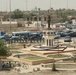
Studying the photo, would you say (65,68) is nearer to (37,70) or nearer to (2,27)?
(37,70)

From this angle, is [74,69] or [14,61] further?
[14,61]

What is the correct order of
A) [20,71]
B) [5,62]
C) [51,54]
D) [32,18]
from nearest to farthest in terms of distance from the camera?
[20,71] → [5,62] → [51,54] → [32,18]

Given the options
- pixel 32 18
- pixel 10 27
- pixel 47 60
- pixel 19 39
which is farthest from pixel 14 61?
pixel 32 18

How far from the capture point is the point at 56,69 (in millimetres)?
26391

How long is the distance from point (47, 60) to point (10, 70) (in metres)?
4.41

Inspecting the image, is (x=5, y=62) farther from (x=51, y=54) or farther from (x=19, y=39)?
(x=19, y=39)

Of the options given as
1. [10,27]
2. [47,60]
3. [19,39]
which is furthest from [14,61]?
[10,27]


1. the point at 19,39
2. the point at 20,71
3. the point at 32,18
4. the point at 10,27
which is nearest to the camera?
the point at 20,71

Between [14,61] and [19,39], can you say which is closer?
[14,61]

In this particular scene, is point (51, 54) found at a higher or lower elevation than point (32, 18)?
lower

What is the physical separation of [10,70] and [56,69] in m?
3.78

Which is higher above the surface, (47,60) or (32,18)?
(32,18)

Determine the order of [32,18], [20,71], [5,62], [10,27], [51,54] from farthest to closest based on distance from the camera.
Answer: [32,18] → [10,27] → [51,54] → [5,62] → [20,71]

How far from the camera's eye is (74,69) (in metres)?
26.6
